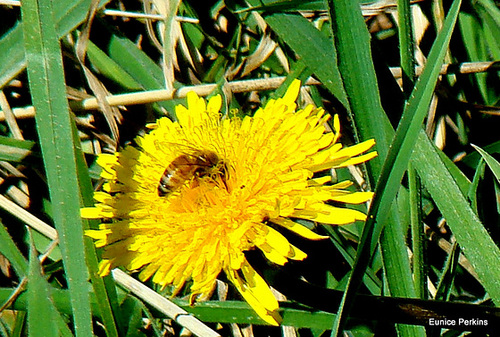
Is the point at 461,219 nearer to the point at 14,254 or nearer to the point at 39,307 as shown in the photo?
the point at 39,307

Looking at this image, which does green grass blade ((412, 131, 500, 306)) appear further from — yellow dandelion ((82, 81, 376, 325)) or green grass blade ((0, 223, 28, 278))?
green grass blade ((0, 223, 28, 278))

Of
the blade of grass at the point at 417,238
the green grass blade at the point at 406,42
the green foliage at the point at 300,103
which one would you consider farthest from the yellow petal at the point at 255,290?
the green grass blade at the point at 406,42

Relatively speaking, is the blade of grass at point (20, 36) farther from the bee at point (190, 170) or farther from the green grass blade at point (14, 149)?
the bee at point (190, 170)

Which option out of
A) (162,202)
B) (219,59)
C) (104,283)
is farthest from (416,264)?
(219,59)

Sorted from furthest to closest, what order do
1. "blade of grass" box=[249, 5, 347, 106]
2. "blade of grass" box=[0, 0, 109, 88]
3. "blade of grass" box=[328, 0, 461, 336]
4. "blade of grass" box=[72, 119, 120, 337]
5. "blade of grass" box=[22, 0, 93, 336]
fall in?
1. "blade of grass" box=[0, 0, 109, 88]
2. "blade of grass" box=[249, 5, 347, 106]
3. "blade of grass" box=[72, 119, 120, 337]
4. "blade of grass" box=[22, 0, 93, 336]
5. "blade of grass" box=[328, 0, 461, 336]

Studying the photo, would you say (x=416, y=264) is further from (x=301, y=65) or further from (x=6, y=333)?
(x=6, y=333)

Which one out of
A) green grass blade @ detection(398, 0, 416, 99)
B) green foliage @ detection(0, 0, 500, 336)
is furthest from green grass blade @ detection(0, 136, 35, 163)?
green grass blade @ detection(398, 0, 416, 99)

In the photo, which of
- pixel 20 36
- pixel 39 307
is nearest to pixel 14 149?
pixel 20 36
